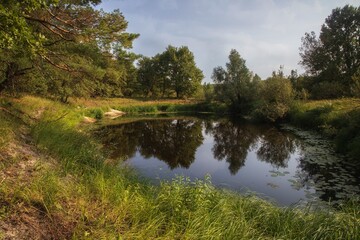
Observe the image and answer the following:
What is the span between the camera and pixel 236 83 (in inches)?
1628

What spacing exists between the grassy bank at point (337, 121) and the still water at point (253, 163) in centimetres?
71

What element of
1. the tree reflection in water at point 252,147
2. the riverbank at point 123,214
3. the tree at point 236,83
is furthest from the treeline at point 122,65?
the tree reflection in water at point 252,147

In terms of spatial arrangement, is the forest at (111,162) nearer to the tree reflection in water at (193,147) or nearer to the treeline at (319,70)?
the tree reflection in water at (193,147)

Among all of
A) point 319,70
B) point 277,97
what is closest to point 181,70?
point 319,70

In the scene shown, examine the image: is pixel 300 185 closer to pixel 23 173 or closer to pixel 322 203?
pixel 322 203

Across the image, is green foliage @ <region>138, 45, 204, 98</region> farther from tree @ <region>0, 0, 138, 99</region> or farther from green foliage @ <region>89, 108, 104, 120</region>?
tree @ <region>0, 0, 138, 99</region>

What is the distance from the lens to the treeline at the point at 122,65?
841cm

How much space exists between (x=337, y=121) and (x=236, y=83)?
25.0m

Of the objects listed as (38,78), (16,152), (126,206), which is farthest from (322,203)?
(38,78)

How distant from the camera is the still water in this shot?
368 inches

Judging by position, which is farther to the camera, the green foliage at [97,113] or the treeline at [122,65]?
the green foliage at [97,113]

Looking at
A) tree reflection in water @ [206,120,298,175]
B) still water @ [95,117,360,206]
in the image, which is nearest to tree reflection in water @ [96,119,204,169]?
still water @ [95,117,360,206]

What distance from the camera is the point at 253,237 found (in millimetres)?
4430

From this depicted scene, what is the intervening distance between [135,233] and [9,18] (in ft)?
12.5
